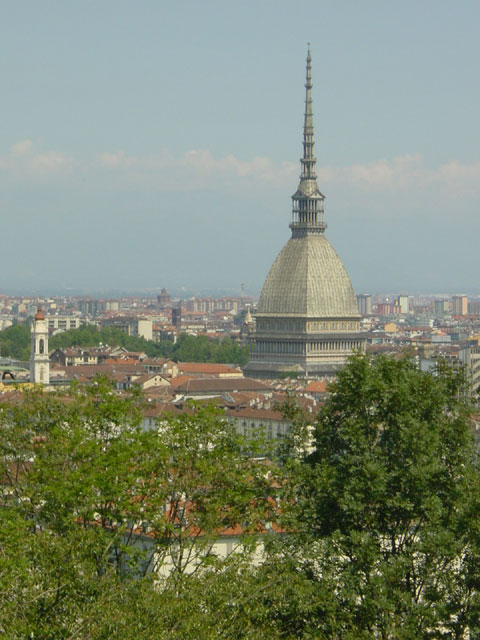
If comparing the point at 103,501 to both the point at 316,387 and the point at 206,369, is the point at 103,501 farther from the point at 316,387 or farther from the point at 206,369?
the point at 206,369

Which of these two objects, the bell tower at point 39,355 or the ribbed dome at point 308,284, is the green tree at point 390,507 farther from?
the ribbed dome at point 308,284

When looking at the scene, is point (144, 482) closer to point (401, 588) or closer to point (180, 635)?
point (401, 588)

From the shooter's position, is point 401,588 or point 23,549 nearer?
point 23,549

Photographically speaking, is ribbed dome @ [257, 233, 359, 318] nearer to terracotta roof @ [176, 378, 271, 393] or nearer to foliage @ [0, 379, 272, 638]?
terracotta roof @ [176, 378, 271, 393]

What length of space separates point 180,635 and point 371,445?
9258 millimetres

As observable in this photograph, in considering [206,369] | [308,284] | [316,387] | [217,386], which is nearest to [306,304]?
[308,284]

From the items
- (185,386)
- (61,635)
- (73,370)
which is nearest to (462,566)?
(61,635)

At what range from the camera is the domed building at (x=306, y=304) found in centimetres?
14375

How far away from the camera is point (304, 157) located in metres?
153

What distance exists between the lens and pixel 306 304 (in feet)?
481

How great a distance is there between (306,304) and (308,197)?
971 cm

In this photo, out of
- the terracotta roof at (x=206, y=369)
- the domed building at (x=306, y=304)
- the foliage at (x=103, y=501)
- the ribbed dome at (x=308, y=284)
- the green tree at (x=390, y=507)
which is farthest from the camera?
the ribbed dome at (x=308, y=284)

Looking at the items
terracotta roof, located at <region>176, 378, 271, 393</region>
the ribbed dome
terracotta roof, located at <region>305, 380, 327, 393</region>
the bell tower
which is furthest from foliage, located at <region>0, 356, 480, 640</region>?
the ribbed dome

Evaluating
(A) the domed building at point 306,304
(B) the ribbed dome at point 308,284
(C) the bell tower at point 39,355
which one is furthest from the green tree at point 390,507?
(B) the ribbed dome at point 308,284
